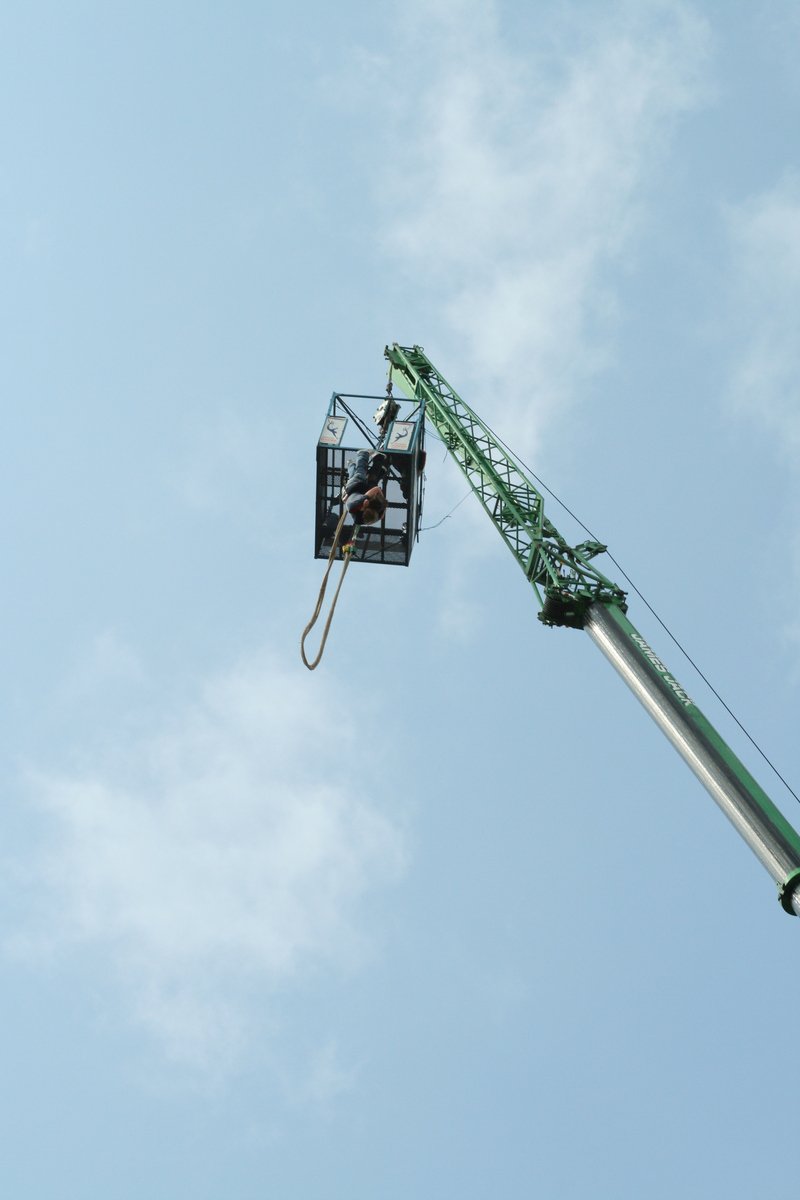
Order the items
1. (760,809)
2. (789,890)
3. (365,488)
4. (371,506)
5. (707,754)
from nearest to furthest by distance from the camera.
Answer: (789,890) → (760,809) → (707,754) → (371,506) → (365,488)

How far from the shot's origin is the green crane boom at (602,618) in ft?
66.1

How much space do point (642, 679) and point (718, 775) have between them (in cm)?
287

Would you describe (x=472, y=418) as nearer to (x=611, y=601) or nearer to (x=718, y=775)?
(x=611, y=601)

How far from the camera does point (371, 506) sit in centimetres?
2722

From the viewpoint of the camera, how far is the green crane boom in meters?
20.2

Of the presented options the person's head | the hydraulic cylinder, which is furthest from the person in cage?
the hydraulic cylinder

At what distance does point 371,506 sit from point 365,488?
81 cm

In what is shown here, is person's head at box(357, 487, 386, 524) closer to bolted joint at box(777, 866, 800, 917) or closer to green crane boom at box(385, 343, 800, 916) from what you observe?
green crane boom at box(385, 343, 800, 916)

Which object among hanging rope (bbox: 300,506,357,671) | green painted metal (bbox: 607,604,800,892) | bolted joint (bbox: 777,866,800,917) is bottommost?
bolted joint (bbox: 777,866,800,917)

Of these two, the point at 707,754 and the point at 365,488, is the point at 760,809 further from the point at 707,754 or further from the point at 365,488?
the point at 365,488

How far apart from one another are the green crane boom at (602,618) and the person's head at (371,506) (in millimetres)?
3765

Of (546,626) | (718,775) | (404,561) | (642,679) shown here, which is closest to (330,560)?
(404,561)

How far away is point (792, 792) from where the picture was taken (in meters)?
22.9

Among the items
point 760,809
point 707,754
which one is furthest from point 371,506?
point 760,809
